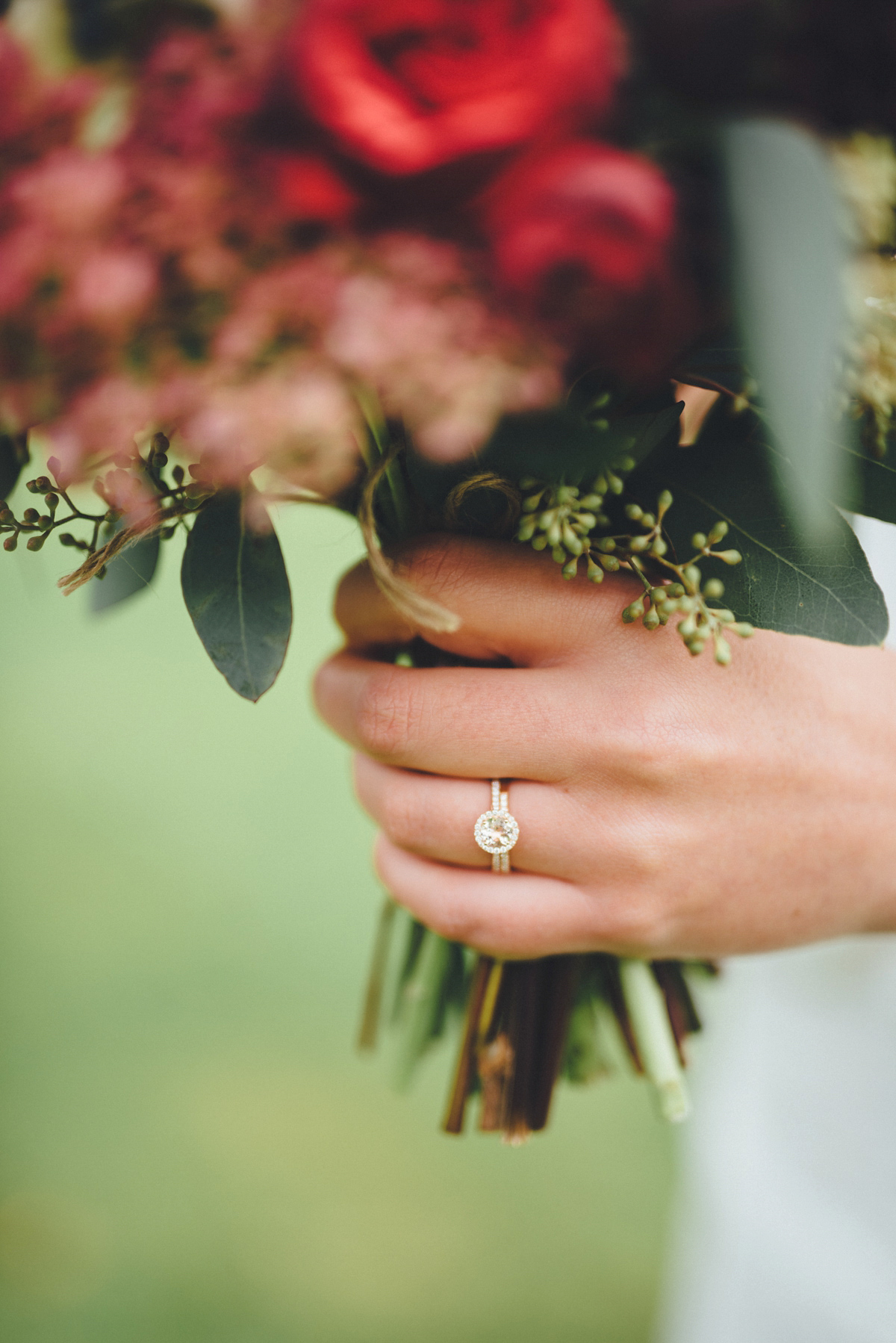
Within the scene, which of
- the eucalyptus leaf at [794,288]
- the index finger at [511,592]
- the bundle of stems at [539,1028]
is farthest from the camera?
the bundle of stems at [539,1028]

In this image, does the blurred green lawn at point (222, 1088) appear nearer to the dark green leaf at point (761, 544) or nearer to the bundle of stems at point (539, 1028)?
the bundle of stems at point (539, 1028)

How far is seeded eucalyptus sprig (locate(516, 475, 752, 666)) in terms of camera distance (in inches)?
23.7

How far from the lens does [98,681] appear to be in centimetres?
344

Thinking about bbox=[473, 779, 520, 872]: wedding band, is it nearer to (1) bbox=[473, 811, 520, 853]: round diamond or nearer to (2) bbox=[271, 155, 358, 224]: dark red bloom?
(1) bbox=[473, 811, 520, 853]: round diamond

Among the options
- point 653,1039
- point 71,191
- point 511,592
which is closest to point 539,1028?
point 653,1039

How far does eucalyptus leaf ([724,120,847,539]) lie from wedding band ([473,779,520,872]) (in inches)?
17.5

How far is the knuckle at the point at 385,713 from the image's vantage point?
0.78 metres

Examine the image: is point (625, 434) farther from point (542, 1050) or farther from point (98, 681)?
point (98, 681)

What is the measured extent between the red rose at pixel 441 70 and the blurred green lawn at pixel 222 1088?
5.26 feet

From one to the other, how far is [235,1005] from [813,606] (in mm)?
2704

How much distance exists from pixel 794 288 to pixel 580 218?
0.11 m

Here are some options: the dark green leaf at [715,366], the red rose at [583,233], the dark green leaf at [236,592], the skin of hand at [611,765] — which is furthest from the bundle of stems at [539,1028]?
the red rose at [583,233]

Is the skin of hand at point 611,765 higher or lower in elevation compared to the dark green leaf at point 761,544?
lower

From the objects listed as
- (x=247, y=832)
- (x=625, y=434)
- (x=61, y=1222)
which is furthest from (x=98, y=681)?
(x=625, y=434)
